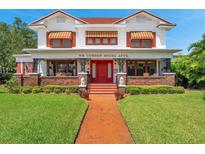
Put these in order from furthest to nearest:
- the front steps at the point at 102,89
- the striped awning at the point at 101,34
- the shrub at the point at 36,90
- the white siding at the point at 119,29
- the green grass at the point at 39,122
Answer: the white siding at the point at 119,29, the striped awning at the point at 101,34, the front steps at the point at 102,89, the shrub at the point at 36,90, the green grass at the point at 39,122

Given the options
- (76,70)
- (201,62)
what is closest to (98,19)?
(76,70)

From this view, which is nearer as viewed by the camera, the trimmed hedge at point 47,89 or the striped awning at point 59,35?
the trimmed hedge at point 47,89

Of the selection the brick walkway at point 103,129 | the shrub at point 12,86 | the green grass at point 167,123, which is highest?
the shrub at point 12,86

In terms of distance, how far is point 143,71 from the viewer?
2862 centimetres

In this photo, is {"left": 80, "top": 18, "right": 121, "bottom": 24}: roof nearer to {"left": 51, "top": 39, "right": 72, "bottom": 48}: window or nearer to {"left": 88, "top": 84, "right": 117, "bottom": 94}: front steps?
{"left": 51, "top": 39, "right": 72, "bottom": 48}: window

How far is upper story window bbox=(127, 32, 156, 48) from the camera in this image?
2720 cm

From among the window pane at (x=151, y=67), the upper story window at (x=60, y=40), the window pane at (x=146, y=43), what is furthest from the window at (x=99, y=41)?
the window pane at (x=151, y=67)

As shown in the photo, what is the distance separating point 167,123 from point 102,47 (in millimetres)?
18177

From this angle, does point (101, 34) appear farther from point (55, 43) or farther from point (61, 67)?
point (61, 67)

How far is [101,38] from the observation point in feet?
90.5

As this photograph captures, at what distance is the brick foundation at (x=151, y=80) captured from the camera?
917 inches

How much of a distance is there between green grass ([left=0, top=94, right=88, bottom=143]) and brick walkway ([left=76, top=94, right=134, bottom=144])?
0.35 meters

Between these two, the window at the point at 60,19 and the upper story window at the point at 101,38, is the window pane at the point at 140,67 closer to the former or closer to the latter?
the upper story window at the point at 101,38
